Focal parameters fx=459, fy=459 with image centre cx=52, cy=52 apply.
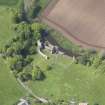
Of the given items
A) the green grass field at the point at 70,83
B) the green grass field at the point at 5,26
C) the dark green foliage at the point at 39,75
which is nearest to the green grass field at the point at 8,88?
the green grass field at the point at 70,83

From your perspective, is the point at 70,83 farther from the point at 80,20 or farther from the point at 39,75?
the point at 80,20

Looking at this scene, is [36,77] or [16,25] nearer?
[36,77]

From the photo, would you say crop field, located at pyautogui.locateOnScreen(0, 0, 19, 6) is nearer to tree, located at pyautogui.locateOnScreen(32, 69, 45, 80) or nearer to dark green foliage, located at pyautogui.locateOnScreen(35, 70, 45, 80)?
dark green foliage, located at pyautogui.locateOnScreen(35, 70, 45, 80)

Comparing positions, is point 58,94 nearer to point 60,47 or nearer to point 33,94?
point 33,94

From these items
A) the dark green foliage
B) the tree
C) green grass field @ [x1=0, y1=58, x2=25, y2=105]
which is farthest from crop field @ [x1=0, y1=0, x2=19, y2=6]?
the tree

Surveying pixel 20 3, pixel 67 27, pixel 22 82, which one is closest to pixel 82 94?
pixel 22 82

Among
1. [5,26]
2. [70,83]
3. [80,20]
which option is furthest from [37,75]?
[80,20]

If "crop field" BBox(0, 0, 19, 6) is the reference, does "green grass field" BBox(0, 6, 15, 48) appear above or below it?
below
